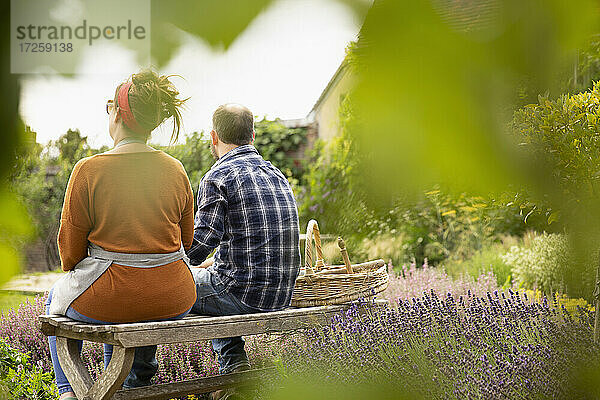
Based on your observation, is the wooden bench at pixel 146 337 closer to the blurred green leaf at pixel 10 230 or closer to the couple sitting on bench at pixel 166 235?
the couple sitting on bench at pixel 166 235

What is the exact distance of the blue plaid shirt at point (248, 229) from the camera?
2.16m

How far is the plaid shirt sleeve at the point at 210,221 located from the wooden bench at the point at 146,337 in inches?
9.6

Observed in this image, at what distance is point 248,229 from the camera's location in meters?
2.18

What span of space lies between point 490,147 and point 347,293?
2.12 m

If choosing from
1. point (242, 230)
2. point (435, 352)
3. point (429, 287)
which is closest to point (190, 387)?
point (242, 230)

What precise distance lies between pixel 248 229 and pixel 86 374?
2.15 feet

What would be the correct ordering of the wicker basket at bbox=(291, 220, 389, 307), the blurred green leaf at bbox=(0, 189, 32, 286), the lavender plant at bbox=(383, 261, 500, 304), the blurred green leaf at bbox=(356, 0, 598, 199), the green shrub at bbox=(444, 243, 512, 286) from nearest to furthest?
the blurred green leaf at bbox=(356, 0, 598, 199), the blurred green leaf at bbox=(0, 189, 32, 286), the wicker basket at bbox=(291, 220, 389, 307), the lavender plant at bbox=(383, 261, 500, 304), the green shrub at bbox=(444, 243, 512, 286)

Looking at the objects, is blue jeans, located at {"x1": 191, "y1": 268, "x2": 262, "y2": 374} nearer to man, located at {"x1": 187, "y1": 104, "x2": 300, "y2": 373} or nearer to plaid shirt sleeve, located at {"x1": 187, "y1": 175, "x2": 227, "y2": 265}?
man, located at {"x1": 187, "y1": 104, "x2": 300, "y2": 373}

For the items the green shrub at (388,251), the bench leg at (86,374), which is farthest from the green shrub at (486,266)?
the bench leg at (86,374)

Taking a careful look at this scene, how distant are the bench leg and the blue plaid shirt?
1.47 feet

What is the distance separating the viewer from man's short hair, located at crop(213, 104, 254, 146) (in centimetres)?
223

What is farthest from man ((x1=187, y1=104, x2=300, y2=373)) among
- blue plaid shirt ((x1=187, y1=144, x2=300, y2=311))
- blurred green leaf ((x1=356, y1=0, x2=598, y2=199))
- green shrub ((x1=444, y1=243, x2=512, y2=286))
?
green shrub ((x1=444, y1=243, x2=512, y2=286))

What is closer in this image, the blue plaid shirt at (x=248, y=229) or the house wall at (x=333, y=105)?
the house wall at (x=333, y=105)

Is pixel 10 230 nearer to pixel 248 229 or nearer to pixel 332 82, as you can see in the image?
pixel 332 82
